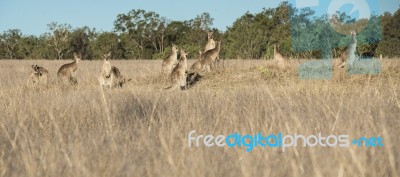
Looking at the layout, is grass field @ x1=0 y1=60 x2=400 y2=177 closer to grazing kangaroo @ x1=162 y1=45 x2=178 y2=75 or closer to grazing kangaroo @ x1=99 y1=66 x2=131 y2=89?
grazing kangaroo @ x1=99 y1=66 x2=131 y2=89

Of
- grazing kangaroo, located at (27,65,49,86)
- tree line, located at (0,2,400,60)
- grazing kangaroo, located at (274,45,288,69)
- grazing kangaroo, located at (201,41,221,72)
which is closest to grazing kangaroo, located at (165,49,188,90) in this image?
grazing kangaroo, located at (201,41,221,72)

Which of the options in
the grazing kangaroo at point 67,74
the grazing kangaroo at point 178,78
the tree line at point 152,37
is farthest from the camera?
the tree line at point 152,37

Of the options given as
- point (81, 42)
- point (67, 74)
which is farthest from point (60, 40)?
point (67, 74)

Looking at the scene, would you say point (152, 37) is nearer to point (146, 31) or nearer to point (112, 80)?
point (146, 31)

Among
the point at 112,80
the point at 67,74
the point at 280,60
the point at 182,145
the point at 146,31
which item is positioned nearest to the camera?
the point at 182,145

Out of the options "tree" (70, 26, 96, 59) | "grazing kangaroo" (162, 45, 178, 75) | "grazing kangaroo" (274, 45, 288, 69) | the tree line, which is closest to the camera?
"grazing kangaroo" (274, 45, 288, 69)

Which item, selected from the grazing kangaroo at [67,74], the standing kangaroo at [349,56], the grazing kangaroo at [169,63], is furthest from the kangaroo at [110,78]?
the standing kangaroo at [349,56]

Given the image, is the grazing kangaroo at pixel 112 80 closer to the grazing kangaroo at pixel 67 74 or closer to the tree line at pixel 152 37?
the grazing kangaroo at pixel 67 74

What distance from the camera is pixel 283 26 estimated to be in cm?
4634

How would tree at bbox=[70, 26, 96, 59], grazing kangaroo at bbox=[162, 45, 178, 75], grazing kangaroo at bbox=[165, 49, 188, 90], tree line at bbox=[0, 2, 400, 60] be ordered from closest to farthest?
grazing kangaroo at bbox=[165, 49, 188, 90]
grazing kangaroo at bbox=[162, 45, 178, 75]
tree line at bbox=[0, 2, 400, 60]
tree at bbox=[70, 26, 96, 59]

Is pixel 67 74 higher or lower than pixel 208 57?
lower

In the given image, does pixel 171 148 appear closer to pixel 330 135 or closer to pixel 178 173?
pixel 178 173

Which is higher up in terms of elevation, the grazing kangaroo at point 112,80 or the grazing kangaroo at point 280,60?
the grazing kangaroo at point 280,60

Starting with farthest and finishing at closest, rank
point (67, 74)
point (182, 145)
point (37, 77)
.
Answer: point (67, 74), point (37, 77), point (182, 145)
